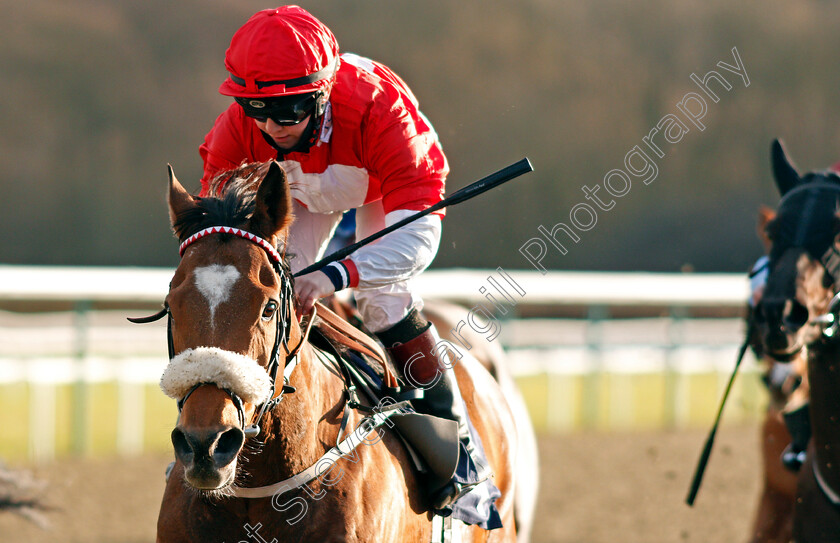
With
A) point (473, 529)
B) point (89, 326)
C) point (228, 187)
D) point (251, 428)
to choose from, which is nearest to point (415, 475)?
point (473, 529)

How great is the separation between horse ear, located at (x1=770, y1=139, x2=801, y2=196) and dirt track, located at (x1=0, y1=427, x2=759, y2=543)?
211 cm

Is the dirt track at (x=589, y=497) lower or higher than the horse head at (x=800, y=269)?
lower

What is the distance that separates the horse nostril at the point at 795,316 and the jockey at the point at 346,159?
4.06 ft

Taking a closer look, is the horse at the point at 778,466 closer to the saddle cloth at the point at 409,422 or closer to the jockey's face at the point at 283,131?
the saddle cloth at the point at 409,422

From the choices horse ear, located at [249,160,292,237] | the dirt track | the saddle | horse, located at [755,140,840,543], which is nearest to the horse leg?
horse, located at [755,140,840,543]

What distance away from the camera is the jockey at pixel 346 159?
2404mm

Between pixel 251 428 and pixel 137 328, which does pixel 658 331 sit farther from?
pixel 251 428

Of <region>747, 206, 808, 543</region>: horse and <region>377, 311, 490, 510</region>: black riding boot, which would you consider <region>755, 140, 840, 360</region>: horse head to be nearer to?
<region>747, 206, 808, 543</region>: horse

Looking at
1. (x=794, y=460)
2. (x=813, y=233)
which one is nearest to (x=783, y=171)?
(x=813, y=233)

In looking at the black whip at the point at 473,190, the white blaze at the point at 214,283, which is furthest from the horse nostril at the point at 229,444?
the black whip at the point at 473,190


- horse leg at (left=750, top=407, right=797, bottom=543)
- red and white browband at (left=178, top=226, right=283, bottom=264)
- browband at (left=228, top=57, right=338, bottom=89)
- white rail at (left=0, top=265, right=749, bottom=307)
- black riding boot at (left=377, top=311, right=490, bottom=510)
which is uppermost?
browband at (left=228, top=57, right=338, bottom=89)

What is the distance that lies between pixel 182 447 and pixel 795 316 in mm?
2304

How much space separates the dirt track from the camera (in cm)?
543

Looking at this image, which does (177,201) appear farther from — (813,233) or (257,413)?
(813,233)
